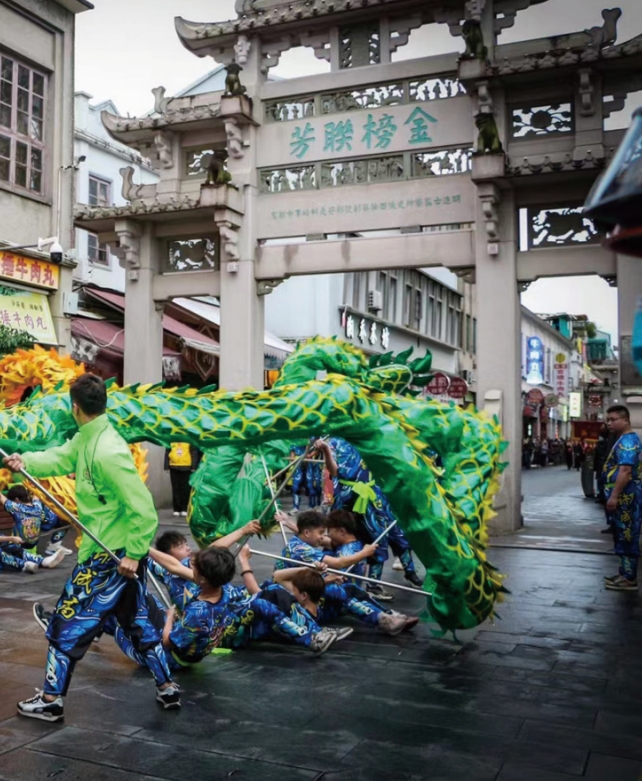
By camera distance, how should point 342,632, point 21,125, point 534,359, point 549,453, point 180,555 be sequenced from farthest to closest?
1. point 534,359
2. point 549,453
3. point 21,125
4. point 342,632
5. point 180,555

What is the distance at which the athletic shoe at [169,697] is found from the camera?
4422 millimetres

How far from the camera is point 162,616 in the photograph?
17.9 feet

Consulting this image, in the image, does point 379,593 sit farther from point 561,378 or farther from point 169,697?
point 561,378

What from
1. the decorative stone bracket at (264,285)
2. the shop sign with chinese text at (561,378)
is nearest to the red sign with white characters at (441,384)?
the decorative stone bracket at (264,285)

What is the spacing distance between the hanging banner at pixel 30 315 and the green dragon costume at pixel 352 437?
7.06m

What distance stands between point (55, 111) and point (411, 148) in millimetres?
6081

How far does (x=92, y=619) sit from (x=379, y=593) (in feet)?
13.2

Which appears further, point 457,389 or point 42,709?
point 457,389

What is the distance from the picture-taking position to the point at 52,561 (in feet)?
28.9

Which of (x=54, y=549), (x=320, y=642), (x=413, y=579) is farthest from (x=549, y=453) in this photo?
(x=320, y=642)

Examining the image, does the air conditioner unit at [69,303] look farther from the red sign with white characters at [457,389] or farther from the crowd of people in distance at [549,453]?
the crowd of people in distance at [549,453]

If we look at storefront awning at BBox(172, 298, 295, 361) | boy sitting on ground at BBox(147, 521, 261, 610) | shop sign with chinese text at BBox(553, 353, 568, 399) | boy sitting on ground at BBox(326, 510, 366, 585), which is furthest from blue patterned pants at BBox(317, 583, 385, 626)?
shop sign with chinese text at BBox(553, 353, 568, 399)

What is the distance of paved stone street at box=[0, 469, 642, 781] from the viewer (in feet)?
12.1

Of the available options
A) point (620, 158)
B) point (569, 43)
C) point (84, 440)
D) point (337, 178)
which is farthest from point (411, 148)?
point (620, 158)
